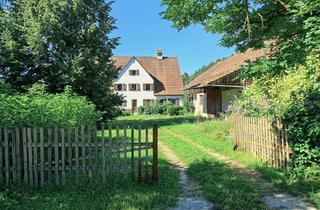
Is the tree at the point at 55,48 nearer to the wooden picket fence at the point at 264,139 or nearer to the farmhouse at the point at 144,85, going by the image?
the wooden picket fence at the point at 264,139

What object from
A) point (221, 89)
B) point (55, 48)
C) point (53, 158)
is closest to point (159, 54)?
point (221, 89)

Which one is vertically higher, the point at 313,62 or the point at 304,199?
the point at 313,62

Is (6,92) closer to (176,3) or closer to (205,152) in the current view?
(176,3)

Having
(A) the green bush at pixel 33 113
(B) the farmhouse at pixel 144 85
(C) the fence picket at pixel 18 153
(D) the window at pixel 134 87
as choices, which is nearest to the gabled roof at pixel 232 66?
(A) the green bush at pixel 33 113

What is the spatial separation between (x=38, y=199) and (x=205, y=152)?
7726mm

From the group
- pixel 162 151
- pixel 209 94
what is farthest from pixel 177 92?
pixel 162 151

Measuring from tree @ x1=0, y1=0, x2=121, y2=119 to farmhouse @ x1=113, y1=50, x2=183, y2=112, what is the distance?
29571 millimetres

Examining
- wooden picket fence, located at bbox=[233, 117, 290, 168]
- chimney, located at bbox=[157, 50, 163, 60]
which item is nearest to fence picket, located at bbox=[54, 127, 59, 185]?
wooden picket fence, located at bbox=[233, 117, 290, 168]

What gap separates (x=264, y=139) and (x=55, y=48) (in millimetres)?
18479

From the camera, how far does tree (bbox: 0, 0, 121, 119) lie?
24.3m

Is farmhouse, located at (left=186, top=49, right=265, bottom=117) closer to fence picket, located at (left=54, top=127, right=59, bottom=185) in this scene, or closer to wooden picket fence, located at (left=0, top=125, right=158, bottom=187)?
wooden picket fence, located at (left=0, top=125, right=158, bottom=187)

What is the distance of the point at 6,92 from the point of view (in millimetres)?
8945

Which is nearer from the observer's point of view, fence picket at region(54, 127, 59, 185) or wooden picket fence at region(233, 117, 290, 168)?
fence picket at region(54, 127, 59, 185)

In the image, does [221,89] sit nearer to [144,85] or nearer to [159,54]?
[144,85]
